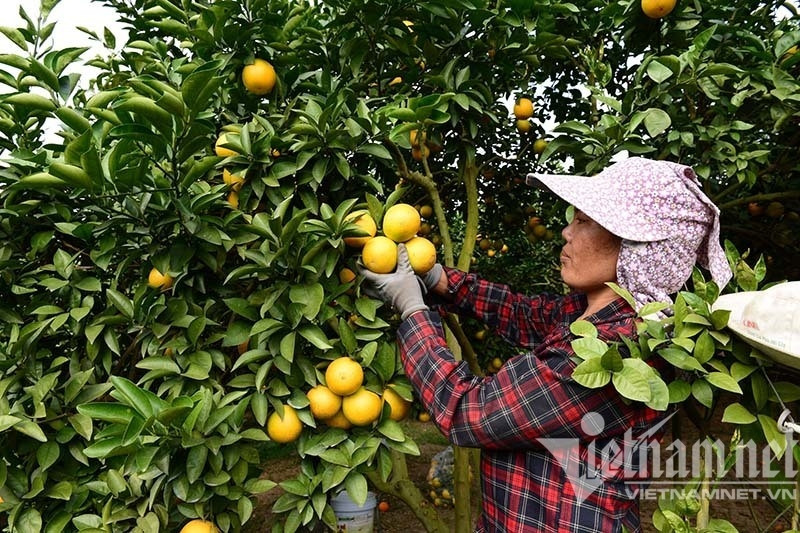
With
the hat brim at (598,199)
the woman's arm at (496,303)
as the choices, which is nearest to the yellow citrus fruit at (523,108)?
the woman's arm at (496,303)

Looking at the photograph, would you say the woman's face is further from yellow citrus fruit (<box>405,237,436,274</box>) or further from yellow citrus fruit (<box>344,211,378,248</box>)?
yellow citrus fruit (<box>344,211,378,248</box>)

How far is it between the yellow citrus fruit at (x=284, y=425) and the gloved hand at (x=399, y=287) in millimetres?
387

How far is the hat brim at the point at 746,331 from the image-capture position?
100cm

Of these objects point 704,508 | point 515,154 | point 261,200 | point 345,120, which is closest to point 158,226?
point 261,200

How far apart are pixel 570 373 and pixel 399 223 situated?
583mm

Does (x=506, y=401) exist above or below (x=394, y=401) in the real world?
above

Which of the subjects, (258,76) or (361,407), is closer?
(361,407)

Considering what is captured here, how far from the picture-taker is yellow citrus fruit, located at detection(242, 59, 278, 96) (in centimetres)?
160

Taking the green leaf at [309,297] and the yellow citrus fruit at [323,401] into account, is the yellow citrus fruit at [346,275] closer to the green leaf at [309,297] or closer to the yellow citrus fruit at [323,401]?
the green leaf at [309,297]

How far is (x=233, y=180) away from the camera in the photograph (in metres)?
1.52

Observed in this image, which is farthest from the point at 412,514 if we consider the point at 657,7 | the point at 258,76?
the point at 657,7

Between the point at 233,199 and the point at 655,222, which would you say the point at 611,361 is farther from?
the point at 233,199

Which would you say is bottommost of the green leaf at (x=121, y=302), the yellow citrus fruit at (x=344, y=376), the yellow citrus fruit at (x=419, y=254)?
the yellow citrus fruit at (x=344, y=376)

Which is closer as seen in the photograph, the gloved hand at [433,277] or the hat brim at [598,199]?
the hat brim at [598,199]
